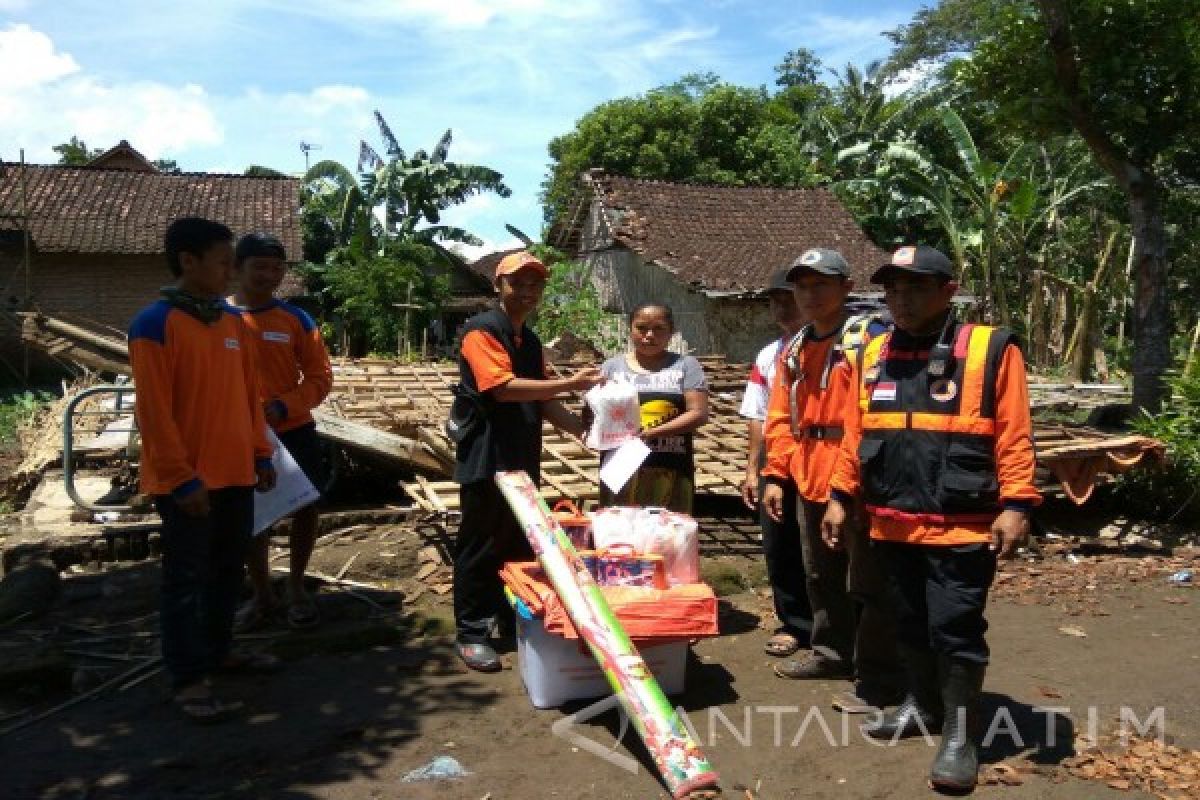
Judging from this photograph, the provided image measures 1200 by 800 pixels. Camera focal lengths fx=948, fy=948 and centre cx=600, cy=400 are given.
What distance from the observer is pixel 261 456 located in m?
4.02

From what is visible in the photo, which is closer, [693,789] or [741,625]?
[693,789]

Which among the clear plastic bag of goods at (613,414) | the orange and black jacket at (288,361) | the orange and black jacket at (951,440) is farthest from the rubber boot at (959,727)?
the orange and black jacket at (288,361)

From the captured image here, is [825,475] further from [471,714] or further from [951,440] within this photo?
[471,714]

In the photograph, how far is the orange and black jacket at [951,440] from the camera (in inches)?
117

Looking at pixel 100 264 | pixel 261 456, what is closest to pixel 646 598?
pixel 261 456

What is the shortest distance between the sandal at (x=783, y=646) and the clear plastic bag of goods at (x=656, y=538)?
637mm

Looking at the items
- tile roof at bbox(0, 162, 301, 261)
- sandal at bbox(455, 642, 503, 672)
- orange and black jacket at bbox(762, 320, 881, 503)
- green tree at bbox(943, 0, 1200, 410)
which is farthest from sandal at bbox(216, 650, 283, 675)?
tile roof at bbox(0, 162, 301, 261)

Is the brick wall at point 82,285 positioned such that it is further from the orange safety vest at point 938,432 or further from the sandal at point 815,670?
the orange safety vest at point 938,432

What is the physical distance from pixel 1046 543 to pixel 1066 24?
5.55 metres

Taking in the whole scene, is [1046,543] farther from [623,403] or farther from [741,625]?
[623,403]

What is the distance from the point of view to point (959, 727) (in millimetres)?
3094

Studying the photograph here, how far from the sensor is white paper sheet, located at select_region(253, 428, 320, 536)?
4.27m

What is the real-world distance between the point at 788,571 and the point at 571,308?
644 inches

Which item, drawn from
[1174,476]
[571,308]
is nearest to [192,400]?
[1174,476]
